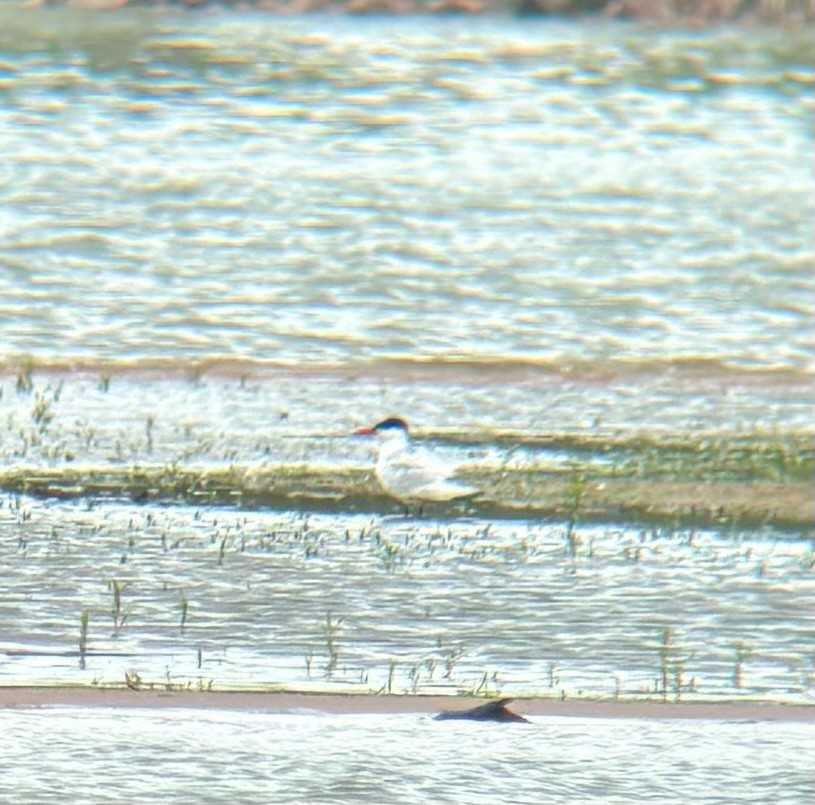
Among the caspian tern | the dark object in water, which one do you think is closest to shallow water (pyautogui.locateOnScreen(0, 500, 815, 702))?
the caspian tern

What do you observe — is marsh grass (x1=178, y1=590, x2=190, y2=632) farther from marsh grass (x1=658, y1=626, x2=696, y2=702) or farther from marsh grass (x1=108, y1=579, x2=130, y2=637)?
marsh grass (x1=658, y1=626, x2=696, y2=702)

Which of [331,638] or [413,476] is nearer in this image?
[331,638]

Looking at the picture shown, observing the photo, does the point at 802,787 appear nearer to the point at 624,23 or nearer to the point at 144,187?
the point at 144,187

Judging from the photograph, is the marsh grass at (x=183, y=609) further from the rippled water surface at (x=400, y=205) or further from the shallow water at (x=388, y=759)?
the rippled water surface at (x=400, y=205)

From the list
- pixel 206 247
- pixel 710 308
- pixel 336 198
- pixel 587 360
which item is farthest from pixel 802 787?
pixel 336 198

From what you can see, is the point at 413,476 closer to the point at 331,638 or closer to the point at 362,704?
the point at 331,638

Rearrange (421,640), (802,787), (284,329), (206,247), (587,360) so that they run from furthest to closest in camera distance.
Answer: (206,247), (284,329), (587,360), (421,640), (802,787)

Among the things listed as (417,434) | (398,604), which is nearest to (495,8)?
(417,434)
